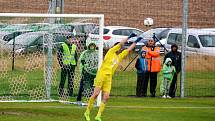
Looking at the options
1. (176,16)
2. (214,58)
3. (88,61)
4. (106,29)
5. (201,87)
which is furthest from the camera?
(106,29)

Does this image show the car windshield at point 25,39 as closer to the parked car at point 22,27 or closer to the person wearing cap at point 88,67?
the parked car at point 22,27

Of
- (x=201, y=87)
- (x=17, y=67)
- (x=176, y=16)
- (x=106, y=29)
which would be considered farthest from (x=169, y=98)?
(x=106, y=29)

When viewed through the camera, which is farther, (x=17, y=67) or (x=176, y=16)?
(x=176, y=16)

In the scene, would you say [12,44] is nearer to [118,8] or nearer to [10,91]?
[10,91]

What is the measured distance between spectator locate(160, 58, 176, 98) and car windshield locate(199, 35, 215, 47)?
18.0 ft

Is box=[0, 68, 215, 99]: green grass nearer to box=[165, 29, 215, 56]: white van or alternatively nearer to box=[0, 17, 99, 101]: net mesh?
box=[0, 17, 99, 101]: net mesh

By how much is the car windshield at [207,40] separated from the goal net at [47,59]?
8799mm

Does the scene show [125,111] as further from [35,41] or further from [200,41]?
[200,41]

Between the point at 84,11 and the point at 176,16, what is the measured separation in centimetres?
802

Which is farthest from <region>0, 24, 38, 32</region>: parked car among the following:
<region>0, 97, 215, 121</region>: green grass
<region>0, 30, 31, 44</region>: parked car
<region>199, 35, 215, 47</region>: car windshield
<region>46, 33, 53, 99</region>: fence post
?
<region>199, 35, 215, 47</region>: car windshield

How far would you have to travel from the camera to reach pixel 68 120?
17.0m

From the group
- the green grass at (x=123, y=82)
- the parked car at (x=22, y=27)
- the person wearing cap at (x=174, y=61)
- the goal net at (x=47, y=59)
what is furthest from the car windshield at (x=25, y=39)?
the person wearing cap at (x=174, y=61)

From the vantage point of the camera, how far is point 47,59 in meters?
22.9

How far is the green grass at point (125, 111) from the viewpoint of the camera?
58.2 ft
